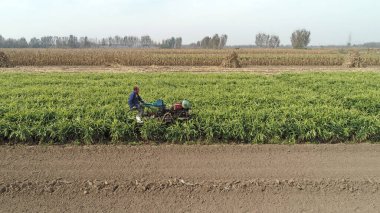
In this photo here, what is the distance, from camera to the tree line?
94.8m

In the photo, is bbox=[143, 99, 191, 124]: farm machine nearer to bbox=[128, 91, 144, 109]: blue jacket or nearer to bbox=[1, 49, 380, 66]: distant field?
bbox=[128, 91, 144, 109]: blue jacket

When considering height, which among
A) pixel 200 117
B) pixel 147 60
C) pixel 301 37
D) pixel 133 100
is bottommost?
pixel 200 117

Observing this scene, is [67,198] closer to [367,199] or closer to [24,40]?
[367,199]

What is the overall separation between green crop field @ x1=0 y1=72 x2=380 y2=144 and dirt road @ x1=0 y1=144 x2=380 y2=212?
53 centimetres

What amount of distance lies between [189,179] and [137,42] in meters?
154

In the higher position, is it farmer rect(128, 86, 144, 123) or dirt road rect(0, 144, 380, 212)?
farmer rect(128, 86, 144, 123)

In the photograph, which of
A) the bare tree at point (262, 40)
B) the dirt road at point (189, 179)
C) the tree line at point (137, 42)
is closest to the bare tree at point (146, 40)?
the tree line at point (137, 42)

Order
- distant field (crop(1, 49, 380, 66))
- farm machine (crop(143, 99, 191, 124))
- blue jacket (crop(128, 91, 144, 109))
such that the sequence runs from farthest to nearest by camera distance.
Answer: distant field (crop(1, 49, 380, 66))
farm machine (crop(143, 99, 191, 124))
blue jacket (crop(128, 91, 144, 109))

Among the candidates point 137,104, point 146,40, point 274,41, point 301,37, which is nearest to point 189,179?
point 137,104

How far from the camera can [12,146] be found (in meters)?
7.38

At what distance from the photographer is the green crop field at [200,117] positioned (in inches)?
307

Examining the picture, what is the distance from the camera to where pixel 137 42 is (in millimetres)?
152000

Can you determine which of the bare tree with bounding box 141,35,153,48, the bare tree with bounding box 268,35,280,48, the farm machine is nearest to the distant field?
the farm machine

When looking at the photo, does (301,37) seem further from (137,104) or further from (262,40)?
(137,104)
